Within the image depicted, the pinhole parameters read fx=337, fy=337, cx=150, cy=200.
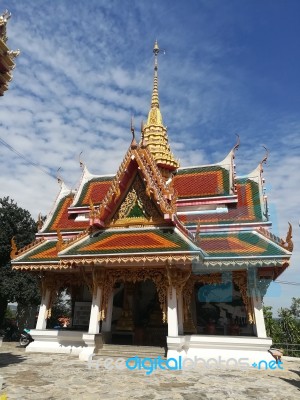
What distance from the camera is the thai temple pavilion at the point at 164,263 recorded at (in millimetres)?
10453

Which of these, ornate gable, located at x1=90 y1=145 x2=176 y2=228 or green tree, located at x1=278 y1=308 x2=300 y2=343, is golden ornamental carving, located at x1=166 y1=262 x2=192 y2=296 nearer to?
ornate gable, located at x1=90 y1=145 x2=176 y2=228

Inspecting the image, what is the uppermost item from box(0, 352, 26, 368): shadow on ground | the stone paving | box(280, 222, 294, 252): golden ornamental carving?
box(280, 222, 294, 252): golden ornamental carving

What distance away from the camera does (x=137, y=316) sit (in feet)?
45.1

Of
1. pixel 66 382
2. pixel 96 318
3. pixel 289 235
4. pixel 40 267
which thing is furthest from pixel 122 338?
pixel 289 235

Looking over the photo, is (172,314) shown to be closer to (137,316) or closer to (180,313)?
(180,313)

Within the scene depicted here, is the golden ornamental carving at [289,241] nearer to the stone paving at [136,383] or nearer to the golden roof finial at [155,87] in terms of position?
the stone paving at [136,383]

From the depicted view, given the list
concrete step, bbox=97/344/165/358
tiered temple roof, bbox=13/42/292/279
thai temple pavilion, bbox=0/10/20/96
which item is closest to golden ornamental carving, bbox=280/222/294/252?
tiered temple roof, bbox=13/42/292/279

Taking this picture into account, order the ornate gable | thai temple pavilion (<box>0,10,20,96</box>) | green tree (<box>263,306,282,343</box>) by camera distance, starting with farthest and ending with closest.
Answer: green tree (<box>263,306,282,343</box>)
the ornate gable
thai temple pavilion (<box>0,10,20,96</box>)

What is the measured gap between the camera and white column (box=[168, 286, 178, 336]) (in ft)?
32.8

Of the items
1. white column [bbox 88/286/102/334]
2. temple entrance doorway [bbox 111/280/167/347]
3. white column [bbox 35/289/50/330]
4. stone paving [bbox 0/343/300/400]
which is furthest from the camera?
temple entrance doorway [bbox 111/280/167/347]

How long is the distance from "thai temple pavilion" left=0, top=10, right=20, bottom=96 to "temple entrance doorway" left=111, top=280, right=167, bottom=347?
875 centimetres

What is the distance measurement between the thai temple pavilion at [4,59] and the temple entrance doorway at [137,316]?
8753 millimetres

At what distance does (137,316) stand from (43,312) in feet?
12.1

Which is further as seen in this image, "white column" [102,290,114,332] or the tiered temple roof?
"white column" [102,290,114,332]
